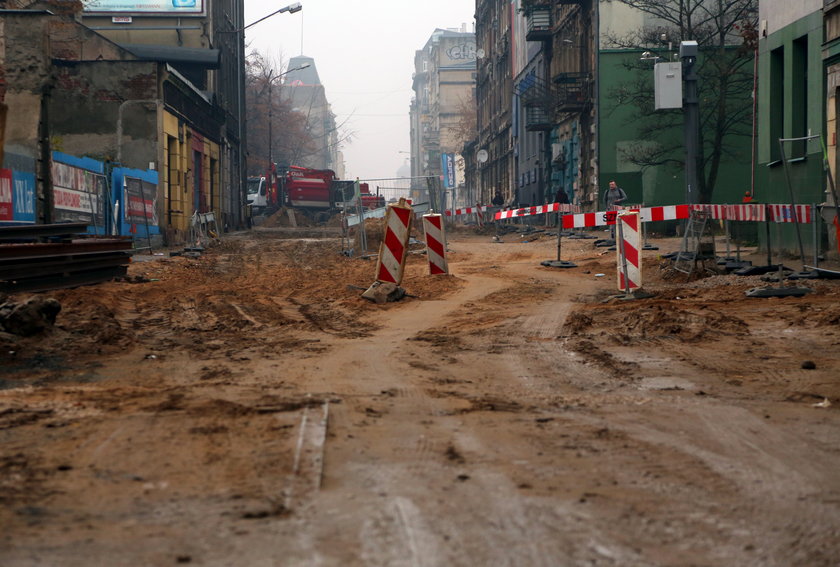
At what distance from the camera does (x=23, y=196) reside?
18.6 meters

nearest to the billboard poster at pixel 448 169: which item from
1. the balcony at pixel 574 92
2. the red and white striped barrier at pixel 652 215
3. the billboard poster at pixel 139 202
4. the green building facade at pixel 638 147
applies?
the balcony at pixel 574 92

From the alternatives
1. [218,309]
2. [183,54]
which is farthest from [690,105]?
[183,54]

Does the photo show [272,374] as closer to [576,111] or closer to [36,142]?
[36,142]

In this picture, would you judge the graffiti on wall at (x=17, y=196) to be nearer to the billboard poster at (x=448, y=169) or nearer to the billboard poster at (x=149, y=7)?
the billboard poster at (x=149, y=7)

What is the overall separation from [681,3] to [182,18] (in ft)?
67.0

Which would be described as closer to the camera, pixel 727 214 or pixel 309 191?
pixel 727 214

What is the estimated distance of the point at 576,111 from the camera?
125 feet

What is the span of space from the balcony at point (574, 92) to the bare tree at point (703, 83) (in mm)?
2077

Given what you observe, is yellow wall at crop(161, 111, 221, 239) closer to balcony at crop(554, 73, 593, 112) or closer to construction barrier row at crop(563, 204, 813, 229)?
balcony at crop(554, 73, 593, 112)

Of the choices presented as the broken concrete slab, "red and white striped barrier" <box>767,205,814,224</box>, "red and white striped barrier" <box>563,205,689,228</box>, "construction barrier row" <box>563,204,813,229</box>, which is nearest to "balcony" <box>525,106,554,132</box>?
"construction barrier row" <box>563,204,813,229</box>

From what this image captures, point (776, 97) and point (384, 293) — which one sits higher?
point (776, 97)

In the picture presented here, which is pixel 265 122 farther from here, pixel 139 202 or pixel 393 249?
pixel 393 249

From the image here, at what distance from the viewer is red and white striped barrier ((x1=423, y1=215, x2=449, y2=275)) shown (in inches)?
616

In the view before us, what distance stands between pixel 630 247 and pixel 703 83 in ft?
74.8
